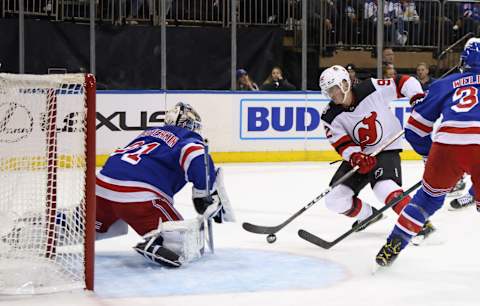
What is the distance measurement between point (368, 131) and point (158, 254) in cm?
141

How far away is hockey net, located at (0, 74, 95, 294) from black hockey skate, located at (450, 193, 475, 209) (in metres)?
2.80

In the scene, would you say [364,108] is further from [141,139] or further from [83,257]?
[83,257]

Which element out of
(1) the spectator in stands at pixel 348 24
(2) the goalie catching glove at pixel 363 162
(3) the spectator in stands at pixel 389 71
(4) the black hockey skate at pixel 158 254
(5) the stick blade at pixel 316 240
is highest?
(1) the spectator in stands at pixel 348 24

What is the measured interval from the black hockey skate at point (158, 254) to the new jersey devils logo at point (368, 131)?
4.32ft

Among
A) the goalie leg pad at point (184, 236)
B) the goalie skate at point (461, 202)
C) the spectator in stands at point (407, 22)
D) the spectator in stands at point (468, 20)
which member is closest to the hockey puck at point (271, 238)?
the goalie leg pad at point (184, 236)

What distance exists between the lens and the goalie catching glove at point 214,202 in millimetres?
3684

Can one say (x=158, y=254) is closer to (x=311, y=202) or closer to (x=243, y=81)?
(x=311, y=202)

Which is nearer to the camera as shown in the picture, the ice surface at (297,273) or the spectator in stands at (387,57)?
the ice surface at (297,273)

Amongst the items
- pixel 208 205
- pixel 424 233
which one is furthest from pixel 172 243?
pixel 424 233

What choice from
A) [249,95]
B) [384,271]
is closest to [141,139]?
[384,271]

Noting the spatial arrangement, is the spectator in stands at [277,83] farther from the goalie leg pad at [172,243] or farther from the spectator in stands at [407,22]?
the goalie leg pad at [172,243]

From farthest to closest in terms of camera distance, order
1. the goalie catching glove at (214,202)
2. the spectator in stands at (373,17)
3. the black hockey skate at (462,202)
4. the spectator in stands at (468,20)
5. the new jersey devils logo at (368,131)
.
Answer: the spectator in stands at (468,20) < the spectator in stands at (373,17) < the black hockey skate at (462,202) < the new jersey devils logo at (368,131) < the goalie catching glove at (214,202)

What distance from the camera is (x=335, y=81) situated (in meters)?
4.25

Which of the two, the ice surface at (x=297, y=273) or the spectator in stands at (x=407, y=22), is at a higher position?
the spectator in stands at (x=407, y=22)
